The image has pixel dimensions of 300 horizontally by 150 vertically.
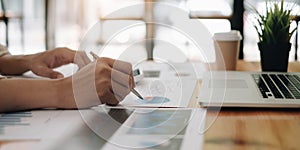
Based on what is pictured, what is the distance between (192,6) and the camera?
4266 millimetres

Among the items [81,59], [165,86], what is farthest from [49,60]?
[165,86]

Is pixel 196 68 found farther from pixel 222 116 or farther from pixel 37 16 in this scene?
pixel 37 16

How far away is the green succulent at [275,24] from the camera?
1336mm

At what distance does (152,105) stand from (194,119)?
0.49 ft

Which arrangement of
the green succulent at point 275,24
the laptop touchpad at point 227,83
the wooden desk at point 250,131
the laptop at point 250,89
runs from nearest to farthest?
the wooden desk at point 250,131 → the laptop at point 250,89 → the laptop touchpad at point 227,83 → the green succulent at point 275,24

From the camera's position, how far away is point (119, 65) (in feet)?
3.20

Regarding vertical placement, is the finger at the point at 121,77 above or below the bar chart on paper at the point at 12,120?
above

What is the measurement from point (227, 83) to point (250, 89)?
0.11m

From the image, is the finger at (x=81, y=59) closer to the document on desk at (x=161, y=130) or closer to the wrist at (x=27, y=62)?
the wrist at (x=27, y=62)

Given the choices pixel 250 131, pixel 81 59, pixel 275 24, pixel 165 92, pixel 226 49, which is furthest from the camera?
pixel 226 49

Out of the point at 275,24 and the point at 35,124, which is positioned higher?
the point at 275,24

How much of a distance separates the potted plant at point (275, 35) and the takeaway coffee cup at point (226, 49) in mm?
90

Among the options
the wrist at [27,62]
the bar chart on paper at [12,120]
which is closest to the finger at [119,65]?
the bar chart on paper at [12,120]

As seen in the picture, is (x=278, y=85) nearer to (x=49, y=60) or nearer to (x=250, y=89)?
(x=250, y=89)
